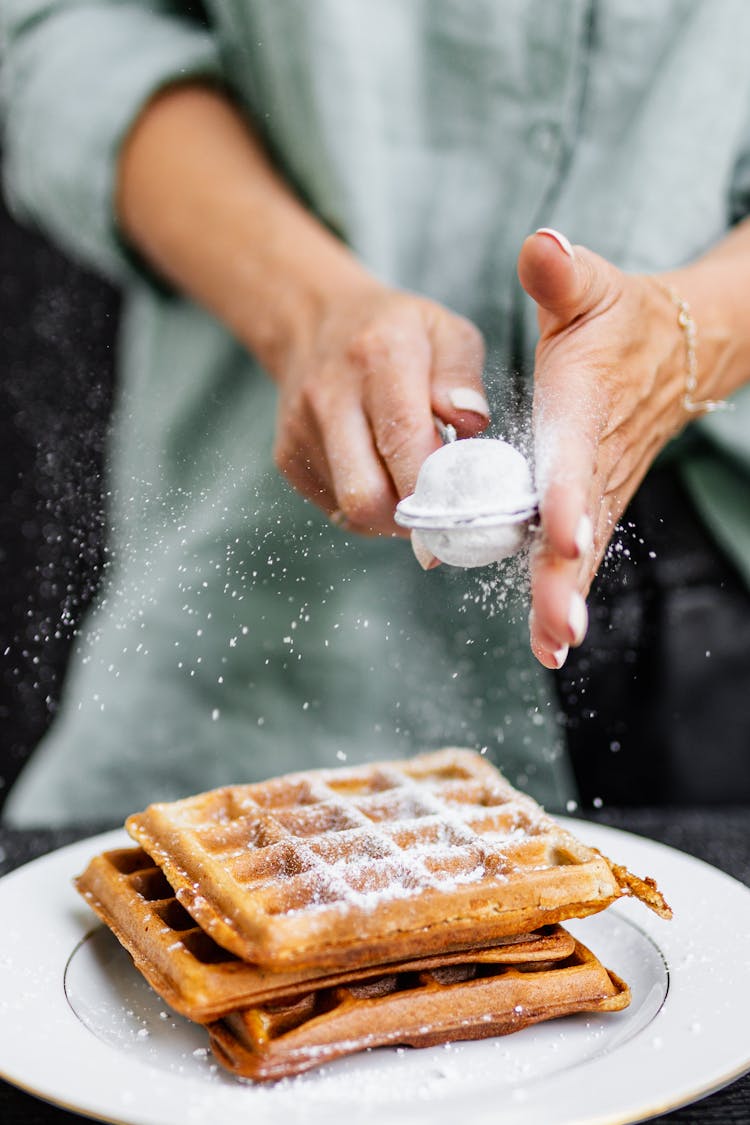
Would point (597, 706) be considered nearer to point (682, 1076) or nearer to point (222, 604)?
point (222, 604)

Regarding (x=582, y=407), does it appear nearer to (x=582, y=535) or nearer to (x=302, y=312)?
(x=582, y=535)

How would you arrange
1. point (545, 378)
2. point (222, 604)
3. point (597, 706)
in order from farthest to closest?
1. point (597, 706)
2. point (222, 604)
3. point (545, 378)

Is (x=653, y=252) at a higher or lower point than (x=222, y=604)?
higher

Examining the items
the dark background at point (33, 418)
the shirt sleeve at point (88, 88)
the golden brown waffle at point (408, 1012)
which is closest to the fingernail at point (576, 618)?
the golden brown waffle at point (408, 1012)

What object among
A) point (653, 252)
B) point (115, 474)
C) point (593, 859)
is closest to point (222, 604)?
point (115, 474)

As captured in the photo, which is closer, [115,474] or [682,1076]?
[682,1076]

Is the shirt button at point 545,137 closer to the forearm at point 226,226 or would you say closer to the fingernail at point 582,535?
the forearm at point 226,226

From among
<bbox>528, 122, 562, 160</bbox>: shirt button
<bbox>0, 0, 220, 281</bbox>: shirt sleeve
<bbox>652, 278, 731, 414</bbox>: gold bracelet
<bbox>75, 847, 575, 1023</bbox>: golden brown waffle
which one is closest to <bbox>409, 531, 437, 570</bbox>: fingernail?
<bbox>75, 847, 575, 1023</bbox>: golden brown waffle
